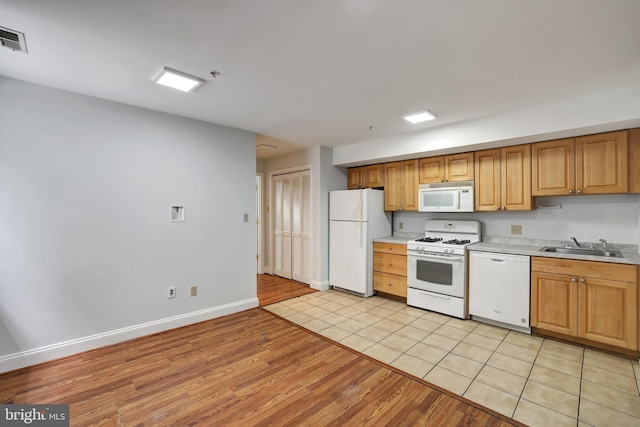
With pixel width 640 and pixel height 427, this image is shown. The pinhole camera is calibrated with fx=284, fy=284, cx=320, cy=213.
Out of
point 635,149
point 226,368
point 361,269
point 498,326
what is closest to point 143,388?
point 226,368

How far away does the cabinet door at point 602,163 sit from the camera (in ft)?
9.24

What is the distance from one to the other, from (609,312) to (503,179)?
168 centimetres

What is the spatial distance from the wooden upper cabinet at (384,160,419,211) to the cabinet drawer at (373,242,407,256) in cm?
62

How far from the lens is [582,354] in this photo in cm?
275

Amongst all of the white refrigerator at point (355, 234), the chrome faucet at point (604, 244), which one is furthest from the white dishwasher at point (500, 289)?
the white refrigerator at point (355, 234)

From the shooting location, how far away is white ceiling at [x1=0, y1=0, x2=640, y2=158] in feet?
5.29

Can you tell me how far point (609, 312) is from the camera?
271 centimetres

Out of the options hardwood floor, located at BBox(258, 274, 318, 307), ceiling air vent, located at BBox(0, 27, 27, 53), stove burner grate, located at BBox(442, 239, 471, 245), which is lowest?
hardwood floor, located at BBox(258, 274, 318, 307)

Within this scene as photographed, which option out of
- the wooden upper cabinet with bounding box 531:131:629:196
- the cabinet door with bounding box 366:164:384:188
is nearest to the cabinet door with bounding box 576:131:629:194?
the wooden upper cabinet with bounding box 531:131:629:196

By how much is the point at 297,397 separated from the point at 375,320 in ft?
5.56

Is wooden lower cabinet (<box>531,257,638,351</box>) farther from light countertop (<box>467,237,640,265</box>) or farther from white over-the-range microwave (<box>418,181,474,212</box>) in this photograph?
white over-the-range microwave (<box>418,181,474,212</box>)

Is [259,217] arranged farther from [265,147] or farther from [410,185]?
[410,185]

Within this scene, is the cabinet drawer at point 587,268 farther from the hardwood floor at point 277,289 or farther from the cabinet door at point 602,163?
the hardwood floor at point 277,289

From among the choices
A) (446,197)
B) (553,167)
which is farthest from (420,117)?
(553,167)
